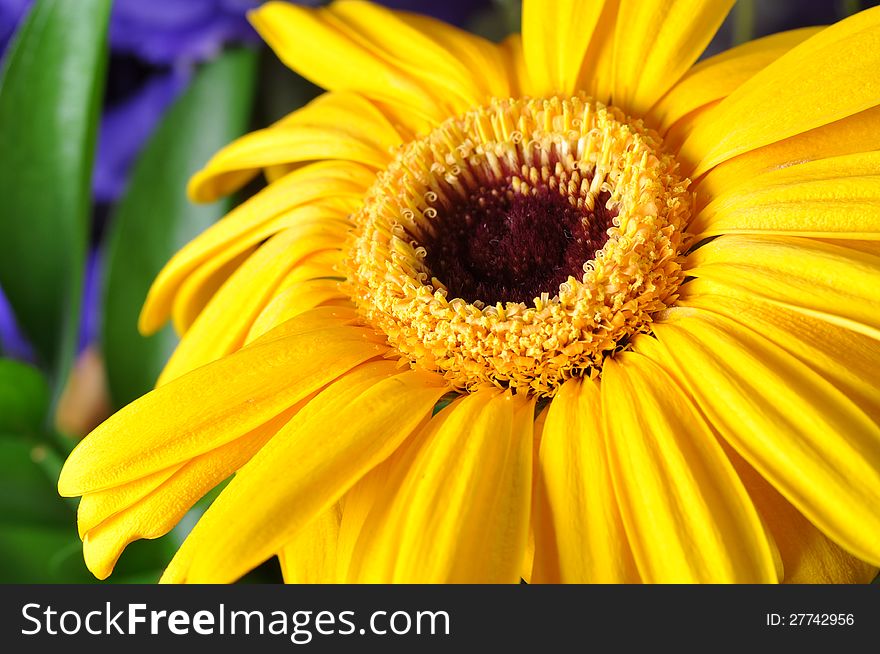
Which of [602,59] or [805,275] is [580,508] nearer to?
[805,275]

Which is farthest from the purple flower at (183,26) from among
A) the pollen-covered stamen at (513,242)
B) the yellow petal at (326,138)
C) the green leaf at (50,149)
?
the pollen-covered stamen at (513,242)

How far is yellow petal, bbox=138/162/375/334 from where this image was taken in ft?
2.00

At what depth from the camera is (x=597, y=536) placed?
407mm

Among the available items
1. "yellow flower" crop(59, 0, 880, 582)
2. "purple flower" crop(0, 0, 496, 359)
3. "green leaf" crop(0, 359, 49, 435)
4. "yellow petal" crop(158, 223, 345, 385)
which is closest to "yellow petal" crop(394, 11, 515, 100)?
"yellow flower" crop(59, 0, 880, 582)

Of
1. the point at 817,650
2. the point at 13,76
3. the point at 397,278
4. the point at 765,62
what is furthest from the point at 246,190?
the point at 817,650

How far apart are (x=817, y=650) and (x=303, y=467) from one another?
0.22 m

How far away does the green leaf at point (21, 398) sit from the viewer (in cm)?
74

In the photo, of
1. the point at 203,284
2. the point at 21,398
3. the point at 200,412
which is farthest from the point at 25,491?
the point at 200,412

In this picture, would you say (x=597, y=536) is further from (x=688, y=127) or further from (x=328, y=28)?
(x=328, y=28)

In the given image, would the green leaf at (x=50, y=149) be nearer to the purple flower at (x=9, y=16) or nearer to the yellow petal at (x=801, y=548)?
the purple flower at (x=9, y=16)

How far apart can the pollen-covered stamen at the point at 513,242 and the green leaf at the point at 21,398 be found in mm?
349

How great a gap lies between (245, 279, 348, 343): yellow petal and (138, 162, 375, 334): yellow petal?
2.1 inches

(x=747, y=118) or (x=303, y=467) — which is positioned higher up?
(x=747, y=118)

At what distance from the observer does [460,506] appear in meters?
0.41
